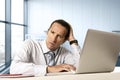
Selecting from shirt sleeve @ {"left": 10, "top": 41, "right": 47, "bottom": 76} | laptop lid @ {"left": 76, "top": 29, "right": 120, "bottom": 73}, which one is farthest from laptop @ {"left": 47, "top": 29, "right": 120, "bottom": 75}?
shirt sleeve @ {"left": 10, "top": 41, "right": 47, "bottom": 76}

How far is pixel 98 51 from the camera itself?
3.51ft

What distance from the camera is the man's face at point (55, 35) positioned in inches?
61.2

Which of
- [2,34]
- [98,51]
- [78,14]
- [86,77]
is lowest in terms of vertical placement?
[86,77]

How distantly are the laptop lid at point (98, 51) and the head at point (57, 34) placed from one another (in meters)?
0.50

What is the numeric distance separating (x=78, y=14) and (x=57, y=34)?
3.85 meters

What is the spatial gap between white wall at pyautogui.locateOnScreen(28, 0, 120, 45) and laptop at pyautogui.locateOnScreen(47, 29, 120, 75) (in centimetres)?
409

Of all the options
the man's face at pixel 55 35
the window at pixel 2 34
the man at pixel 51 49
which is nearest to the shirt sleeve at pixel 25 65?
the man at pixel 51 49

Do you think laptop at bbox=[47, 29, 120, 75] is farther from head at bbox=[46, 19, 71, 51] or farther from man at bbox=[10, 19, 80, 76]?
head at bbox=[46, 19, 71, 51]

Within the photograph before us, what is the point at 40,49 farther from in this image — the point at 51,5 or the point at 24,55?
the point at 51,5

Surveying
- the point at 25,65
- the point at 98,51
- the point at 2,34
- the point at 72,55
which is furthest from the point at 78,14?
the point at 98,51

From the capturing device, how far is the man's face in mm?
1556

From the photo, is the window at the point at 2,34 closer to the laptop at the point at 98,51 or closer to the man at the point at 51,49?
the man at the point at 51,49

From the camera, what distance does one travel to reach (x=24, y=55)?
1508 mm

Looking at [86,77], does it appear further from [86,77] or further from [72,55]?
[72,55]
